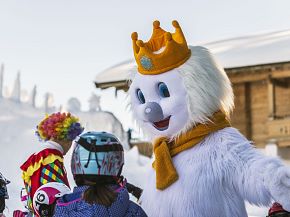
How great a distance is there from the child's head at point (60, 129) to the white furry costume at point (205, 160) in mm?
875

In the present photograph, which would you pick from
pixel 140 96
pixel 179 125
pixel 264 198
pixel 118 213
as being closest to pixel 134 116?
pixel 140 96

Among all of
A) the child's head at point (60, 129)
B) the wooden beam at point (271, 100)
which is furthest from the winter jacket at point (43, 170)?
the wooden beam at point (271, 100)

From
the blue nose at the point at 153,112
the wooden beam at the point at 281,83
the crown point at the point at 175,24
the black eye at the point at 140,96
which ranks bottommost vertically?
the blue nose at the point at 153,112

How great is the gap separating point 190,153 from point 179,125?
201 mm

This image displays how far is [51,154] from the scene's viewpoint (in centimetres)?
447

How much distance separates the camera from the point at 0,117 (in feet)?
59.9

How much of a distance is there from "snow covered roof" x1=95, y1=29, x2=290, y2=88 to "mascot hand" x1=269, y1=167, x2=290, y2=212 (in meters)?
9.79

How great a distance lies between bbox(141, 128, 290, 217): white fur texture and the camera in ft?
11.2

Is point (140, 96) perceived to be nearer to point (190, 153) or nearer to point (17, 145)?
point (190, 153)

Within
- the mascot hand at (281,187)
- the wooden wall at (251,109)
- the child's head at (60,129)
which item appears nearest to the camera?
the mascot hand at (281,187)

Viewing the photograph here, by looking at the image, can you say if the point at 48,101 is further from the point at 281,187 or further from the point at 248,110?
the point at 281,187

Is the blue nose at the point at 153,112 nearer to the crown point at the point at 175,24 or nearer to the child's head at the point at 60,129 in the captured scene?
the crown point at the point at 175,24

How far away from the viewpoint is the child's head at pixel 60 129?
4758mm

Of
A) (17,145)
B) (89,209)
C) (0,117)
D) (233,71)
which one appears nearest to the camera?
(89,209)
